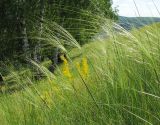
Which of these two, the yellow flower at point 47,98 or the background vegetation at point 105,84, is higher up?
the background vegetation at point 105,84

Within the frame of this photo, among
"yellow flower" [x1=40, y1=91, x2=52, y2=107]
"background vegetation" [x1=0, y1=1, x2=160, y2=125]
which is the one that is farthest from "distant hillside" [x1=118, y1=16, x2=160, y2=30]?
"yellow flower" [x1=40, y1=91, x2=52, y2=107]

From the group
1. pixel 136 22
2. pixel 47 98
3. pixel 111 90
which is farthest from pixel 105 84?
pixel 47 98

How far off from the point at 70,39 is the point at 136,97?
64 centimetres

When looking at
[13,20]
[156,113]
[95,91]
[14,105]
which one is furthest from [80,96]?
[13,20]

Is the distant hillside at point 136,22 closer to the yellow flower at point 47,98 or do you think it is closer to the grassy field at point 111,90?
the grassy field at point 111,90

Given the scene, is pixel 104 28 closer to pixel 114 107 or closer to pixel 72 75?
pixel 114 107

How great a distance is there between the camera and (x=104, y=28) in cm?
398

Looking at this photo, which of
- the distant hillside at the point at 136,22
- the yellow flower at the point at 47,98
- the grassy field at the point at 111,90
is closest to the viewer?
the grassy field at the point at 111,90

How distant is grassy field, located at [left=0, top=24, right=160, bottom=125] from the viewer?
370 cm

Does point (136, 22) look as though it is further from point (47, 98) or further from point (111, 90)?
point (47, 98)

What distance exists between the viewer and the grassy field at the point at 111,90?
3.70 m

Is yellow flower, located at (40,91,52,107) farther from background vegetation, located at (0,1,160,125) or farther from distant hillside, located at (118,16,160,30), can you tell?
distant hillside, located at (118,16,160,30)

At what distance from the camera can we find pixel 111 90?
162 inches

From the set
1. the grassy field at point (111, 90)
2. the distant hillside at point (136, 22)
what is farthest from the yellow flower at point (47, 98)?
the distant hillside at point (136, 22)
